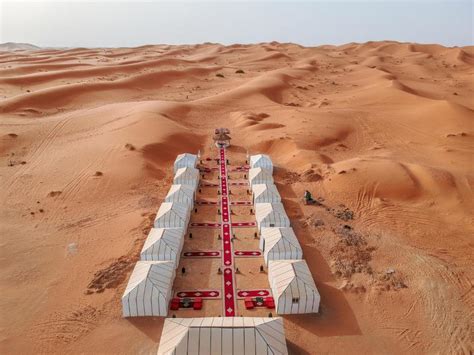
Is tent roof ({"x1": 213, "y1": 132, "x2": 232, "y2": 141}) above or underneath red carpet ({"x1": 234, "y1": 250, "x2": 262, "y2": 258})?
above

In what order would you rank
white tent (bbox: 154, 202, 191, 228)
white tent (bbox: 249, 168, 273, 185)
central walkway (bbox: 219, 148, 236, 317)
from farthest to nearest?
white tent (bbox: 249, 168, 273, 185) → white tent (bbox: 154, 202, 191, 228) → central walkway (bbox: 219, 148, 236, 317)

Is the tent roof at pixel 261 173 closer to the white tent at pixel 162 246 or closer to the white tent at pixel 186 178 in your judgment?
the white tent at pixel 186 178

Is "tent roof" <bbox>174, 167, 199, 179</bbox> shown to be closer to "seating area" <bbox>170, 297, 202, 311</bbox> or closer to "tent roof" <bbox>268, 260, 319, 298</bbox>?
"tent roof" <bbox>268, 260, 319, 298</bbox>

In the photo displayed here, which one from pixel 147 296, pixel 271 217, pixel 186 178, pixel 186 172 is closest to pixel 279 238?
pixel 271 217

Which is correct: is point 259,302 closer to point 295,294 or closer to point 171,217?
point 295,294

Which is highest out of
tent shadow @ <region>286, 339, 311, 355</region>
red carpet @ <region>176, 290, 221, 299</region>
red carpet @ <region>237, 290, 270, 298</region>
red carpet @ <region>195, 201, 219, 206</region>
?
red carpet @ <region>195, 201, 219, 206</region>

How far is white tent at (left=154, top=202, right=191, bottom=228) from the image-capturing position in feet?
77.4

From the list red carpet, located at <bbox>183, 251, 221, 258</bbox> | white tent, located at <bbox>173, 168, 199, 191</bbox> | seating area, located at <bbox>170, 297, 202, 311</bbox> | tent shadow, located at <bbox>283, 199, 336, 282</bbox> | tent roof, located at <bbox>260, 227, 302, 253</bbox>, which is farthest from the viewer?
white tent, located at <bbox>173, 168, 199, 191</bbox>

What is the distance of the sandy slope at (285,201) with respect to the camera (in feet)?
57.1

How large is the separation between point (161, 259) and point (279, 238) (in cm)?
675

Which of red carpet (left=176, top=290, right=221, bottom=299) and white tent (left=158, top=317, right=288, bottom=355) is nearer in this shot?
white tent (left=158, top=317, right=288, bottom=355)

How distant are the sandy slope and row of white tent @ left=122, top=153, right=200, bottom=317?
893 millimetres

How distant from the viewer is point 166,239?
2120cm

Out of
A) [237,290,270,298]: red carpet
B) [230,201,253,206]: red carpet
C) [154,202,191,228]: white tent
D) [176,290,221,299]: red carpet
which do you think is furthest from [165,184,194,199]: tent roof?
[237,290,270,298]: red carpet
